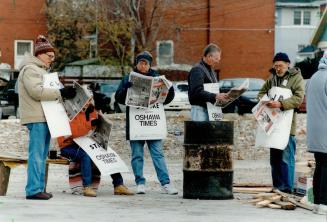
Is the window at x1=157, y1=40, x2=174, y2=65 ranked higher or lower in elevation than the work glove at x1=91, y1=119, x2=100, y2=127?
higher

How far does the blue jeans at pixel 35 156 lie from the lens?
11.3 metres

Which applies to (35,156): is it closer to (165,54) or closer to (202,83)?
(202,83)

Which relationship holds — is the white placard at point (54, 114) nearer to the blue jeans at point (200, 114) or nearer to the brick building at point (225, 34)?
the blue jeans at point (200, 114)

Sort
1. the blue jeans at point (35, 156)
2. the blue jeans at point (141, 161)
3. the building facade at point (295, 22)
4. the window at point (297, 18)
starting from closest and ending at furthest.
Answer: the blue jeans at point (35, 156) → the blue jeans at point (141, 161) → the building facade at point (295, 22) → the window at point (297, 18)

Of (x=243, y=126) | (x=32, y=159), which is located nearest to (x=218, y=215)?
(x=32, y=159)

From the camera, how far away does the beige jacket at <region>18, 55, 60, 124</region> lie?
11.2m

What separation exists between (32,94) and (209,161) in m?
2.37

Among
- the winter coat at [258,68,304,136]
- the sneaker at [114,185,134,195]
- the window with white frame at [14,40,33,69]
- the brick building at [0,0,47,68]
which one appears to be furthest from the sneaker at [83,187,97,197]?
the window with white frame at [14,40,33,69]

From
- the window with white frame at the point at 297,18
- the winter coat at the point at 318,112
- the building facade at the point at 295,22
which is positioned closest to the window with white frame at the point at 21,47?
the building facade at the point at 295,22

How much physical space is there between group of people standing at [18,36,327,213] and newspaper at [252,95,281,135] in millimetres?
131

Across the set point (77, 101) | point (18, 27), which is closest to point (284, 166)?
point (77, 101)

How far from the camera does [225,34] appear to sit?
6156cm

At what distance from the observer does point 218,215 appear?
10.3 metres

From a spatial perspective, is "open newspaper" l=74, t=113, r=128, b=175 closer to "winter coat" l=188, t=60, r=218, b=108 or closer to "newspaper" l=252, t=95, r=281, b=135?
"winter coat" l=188, t=60, r=218, b=108
